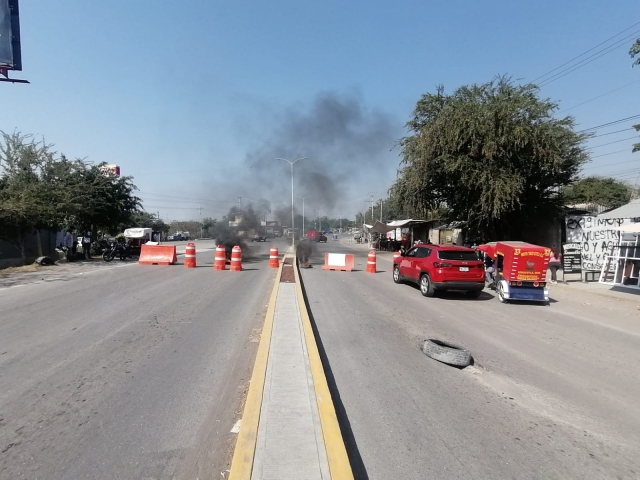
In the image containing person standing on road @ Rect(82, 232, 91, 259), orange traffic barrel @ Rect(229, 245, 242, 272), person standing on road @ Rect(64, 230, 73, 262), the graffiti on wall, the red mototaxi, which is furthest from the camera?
person standing on road @ Rect(82, 232, 91, 259)

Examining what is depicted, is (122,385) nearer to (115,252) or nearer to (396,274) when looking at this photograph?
(396,274)

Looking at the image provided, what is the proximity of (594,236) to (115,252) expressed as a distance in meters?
23.2

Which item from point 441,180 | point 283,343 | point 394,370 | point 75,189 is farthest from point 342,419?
point 75,189


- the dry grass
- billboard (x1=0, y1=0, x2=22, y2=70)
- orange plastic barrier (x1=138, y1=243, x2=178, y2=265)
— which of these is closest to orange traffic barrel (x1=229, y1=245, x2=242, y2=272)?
orange plastic barrier (x1=138, y1=243, x2=178, y2=265)

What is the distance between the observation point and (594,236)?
20.8 metres

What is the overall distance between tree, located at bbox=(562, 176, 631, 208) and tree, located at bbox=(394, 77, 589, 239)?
22938mm

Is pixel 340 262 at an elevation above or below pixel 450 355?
above

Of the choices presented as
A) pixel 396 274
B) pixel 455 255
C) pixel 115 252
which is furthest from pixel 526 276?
pixel 115 252

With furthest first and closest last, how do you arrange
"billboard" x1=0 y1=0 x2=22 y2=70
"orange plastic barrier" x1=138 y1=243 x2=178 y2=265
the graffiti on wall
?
"orange plastic barrier" x1=138 y1=243 x2=178 y2=265
the graffiti on wall
"billboard" x1=0 y1=0 x2=22 y2=70

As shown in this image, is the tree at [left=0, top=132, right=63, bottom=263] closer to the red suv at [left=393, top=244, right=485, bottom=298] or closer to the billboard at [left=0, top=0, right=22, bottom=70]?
the billboard at [left=0, top=0, right=22, bottom=70]

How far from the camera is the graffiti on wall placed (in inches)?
755

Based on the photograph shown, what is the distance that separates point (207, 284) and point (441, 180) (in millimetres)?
14540

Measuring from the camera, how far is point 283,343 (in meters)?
6.40

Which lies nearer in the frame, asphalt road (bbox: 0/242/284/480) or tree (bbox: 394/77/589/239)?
asphalt road (bbox: 0/242/284/480)
